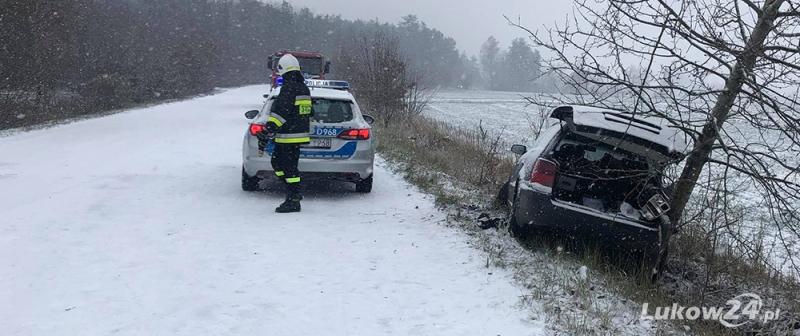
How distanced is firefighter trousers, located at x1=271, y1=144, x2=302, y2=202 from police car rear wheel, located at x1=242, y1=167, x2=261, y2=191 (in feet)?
3.12

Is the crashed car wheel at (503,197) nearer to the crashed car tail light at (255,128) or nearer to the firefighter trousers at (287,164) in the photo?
the firefighter trousers at (287,164)

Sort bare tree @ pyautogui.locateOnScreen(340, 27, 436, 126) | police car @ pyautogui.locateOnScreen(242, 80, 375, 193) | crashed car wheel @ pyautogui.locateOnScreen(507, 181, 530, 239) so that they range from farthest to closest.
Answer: bare tree @ pyautogui.locateOnScreen(340, 27, 436, 126), police car @ pyautogui.locateOnScreen(242, 80, 375, 193), crashed car wheel @ pyautogui.locateOnScreen(507, 181, 530, 239)

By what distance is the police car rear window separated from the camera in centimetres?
817

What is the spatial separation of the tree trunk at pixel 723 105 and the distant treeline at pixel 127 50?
57.7 feet

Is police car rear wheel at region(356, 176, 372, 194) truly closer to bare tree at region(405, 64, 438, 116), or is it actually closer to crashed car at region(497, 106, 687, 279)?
crashed car at region(497, 106, 687, 279)

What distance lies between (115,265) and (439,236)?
3255 mm

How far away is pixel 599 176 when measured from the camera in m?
5.48

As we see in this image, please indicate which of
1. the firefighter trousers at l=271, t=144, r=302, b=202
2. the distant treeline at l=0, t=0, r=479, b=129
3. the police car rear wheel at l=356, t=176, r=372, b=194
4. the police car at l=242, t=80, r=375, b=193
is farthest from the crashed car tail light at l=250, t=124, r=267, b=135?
the distant treeline at l=0, t=0, r=479, b=129

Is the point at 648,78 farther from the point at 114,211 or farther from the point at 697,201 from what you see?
the point at 114,211

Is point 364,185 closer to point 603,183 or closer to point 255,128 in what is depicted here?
point 255,128

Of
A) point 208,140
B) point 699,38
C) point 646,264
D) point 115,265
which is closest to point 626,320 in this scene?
point 646,264

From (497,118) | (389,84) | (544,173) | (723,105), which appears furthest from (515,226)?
(497,118)

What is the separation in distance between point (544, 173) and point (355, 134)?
325 centimetres

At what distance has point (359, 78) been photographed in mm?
22000
